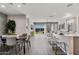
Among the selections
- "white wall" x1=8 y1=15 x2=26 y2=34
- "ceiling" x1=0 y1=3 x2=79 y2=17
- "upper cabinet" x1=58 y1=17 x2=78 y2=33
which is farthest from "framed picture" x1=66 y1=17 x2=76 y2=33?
"white wall" x1=8 y1=15 x2=26 y2=34

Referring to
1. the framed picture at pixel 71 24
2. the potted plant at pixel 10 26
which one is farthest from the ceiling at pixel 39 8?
the framed picture at pixel 71 24

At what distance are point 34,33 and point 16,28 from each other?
433 cm

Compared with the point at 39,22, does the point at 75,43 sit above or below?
below

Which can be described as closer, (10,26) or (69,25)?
(10,26)

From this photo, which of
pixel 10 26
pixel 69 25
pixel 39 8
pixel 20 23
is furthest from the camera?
pixel 69 25

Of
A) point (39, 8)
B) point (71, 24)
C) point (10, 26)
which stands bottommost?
point (10, 26)

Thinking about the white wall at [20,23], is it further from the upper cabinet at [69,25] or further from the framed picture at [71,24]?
the framed picture at [71,24]

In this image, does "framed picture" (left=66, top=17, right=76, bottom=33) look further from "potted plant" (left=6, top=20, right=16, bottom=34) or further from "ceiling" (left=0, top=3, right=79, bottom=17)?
"potted plant" (left=6, top=20, right=16, bottom=34)

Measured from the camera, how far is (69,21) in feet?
31.3

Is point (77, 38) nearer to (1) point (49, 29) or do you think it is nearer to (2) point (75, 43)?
(2) point (75, 43)

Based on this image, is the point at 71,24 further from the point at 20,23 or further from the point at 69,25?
the point at 20,23

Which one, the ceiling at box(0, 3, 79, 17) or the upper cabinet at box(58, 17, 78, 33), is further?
the upper cabinet at box(58, 17, 78, 33)

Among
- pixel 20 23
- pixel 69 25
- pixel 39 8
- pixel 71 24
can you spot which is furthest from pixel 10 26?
pixel 71 24
